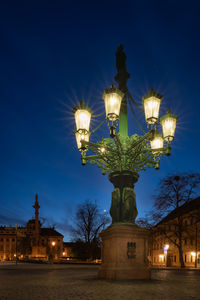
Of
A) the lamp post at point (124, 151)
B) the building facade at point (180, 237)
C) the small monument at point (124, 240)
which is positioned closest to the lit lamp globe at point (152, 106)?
the lamp post at point (124, 151)

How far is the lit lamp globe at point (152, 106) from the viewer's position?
964cm

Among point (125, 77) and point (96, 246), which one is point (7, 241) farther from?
point (125, 77)

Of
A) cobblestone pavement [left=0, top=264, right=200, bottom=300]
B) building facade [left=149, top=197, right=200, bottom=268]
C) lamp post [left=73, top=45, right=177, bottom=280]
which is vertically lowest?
building facade [left=149, top=197, right=200, bottom=268]

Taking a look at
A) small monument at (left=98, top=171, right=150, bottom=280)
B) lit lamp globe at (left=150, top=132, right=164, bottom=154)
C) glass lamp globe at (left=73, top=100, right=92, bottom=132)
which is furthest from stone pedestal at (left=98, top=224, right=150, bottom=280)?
glass lamp globe at (left=73, top=100, right=92, bottom=132)

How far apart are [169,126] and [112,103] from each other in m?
2.72

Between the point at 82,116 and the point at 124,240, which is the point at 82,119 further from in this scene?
the point at 124,240

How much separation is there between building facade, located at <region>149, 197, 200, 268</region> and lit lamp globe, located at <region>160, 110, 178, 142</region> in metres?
24.9

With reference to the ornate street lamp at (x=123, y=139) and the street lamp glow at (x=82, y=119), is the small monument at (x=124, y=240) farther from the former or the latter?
the street lamp glow at (x=82, y=119)

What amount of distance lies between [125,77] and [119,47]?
1.93m

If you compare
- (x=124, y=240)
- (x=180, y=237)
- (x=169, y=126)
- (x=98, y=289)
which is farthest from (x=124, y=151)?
(x=180, y=237)

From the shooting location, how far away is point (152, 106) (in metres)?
9.73

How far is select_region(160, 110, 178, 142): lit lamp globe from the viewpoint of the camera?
10641 mm

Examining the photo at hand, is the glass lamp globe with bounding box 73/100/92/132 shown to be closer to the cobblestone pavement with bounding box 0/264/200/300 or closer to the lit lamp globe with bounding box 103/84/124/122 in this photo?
the lit lamp globe with bounding box 103/84/124/122

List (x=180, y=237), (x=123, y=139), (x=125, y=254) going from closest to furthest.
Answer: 1. (x=125, y=254)
2. (x=123, y=139)
3. (x=180, y=237)
